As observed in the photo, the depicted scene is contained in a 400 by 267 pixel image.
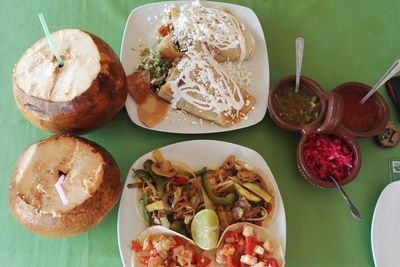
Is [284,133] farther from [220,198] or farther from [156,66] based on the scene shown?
[156,66]

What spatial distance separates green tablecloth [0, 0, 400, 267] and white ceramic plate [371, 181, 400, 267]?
0.17ft

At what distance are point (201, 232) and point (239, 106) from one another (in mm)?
451

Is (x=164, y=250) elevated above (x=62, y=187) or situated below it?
below

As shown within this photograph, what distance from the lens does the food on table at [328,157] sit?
122 centimetres

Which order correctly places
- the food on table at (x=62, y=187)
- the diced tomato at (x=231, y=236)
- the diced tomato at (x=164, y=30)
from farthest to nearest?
1. the diced tomato at (x=164, y=30)
2. the diced tomato at (x=231, y=236)
3. the food on table at (x=62, y=187)

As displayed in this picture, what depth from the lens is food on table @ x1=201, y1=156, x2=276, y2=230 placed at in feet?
3.86

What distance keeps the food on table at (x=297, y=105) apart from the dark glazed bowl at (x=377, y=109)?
0.32ft

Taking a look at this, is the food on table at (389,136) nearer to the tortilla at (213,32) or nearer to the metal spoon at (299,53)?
the metal spoon at (299,53)

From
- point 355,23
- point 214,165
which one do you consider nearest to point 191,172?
point 214,165

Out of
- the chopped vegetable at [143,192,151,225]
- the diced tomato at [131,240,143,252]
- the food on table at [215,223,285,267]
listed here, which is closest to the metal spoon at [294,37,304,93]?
the food on table at [215,223,285,267]

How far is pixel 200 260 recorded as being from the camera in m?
1.11

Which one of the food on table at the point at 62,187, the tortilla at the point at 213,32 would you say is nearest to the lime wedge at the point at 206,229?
the food on table at the point at 62,187

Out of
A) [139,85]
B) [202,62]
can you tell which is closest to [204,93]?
[202,62]

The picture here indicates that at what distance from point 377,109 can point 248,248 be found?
66 cm
